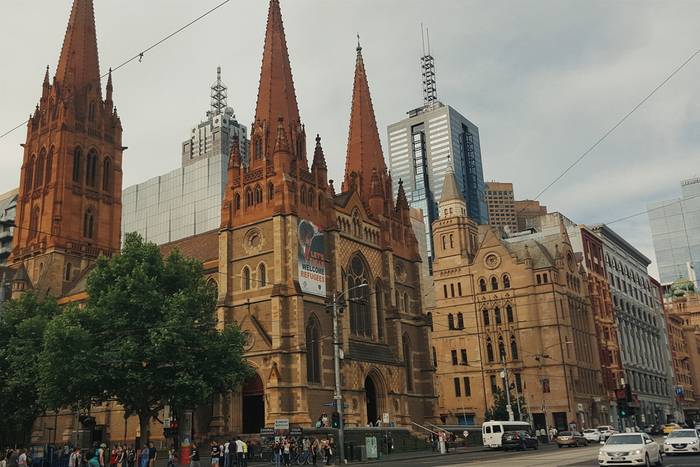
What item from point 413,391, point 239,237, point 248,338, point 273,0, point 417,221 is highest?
point 417,221

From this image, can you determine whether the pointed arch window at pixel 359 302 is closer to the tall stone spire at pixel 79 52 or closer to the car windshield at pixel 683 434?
the car windshield at pixel 683 434

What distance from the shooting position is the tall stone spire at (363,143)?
6183 cm

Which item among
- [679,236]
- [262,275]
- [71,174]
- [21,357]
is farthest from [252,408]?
[679,236]

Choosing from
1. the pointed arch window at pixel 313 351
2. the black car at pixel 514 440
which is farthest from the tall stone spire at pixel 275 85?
the black car at pixel 514 440

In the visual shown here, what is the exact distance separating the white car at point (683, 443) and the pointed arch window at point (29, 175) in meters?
63.1

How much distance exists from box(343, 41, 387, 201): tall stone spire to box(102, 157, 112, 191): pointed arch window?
2663 cm

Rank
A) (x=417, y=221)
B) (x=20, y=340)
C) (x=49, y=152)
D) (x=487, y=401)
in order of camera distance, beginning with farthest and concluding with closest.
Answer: (x=417, y=221), (x=487, y=401), (x=49, y=152), (x=20, y=340)

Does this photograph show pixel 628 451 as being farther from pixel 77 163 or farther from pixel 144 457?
pixel 77 163

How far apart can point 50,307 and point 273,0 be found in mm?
29778

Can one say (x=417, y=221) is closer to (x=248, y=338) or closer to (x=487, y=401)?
(x=487, y=401)

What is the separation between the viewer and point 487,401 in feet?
253

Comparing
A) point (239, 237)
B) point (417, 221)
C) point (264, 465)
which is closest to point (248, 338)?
point (239, 237)

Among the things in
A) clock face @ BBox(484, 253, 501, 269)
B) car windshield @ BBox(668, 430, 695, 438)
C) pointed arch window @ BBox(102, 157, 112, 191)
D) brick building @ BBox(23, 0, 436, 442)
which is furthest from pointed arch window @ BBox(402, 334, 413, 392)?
pointed arch window @ BBox(102, 157, 112, 191)

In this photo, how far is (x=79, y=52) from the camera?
6975 centimetres
